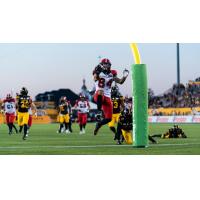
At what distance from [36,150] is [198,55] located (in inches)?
96.2

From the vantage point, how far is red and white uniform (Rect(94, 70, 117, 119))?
8422 mm

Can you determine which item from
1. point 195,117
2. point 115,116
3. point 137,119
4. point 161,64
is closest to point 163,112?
point 195,117

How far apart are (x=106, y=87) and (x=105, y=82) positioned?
0.18 m

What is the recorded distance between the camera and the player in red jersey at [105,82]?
8235mm

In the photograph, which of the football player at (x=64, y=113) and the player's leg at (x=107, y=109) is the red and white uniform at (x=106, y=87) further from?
the football player at (x=64, y=113)

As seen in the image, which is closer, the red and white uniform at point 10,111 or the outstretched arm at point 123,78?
the outstretched arm at point 123,78

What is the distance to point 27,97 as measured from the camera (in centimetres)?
1053

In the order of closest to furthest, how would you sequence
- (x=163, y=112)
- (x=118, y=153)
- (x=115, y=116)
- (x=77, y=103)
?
1. (x=118, y=153)
2. (x=115, y=116)
3. (x=77, y=103)
4. (x=163, y=112)

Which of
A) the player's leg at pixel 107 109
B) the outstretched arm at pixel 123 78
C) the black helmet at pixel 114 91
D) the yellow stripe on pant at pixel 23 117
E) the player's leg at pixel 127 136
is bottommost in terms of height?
the player's leg at pixel 127 136

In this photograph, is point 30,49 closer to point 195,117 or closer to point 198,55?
point 198,55

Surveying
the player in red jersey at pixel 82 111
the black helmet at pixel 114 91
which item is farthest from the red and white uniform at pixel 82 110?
the black helmet at pixel 114 91

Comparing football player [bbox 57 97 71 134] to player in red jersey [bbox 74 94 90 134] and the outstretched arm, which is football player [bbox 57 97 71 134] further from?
the outstretched arm

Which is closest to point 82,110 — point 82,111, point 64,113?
point 82,111

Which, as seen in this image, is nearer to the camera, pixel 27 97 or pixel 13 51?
pixel 13 51
